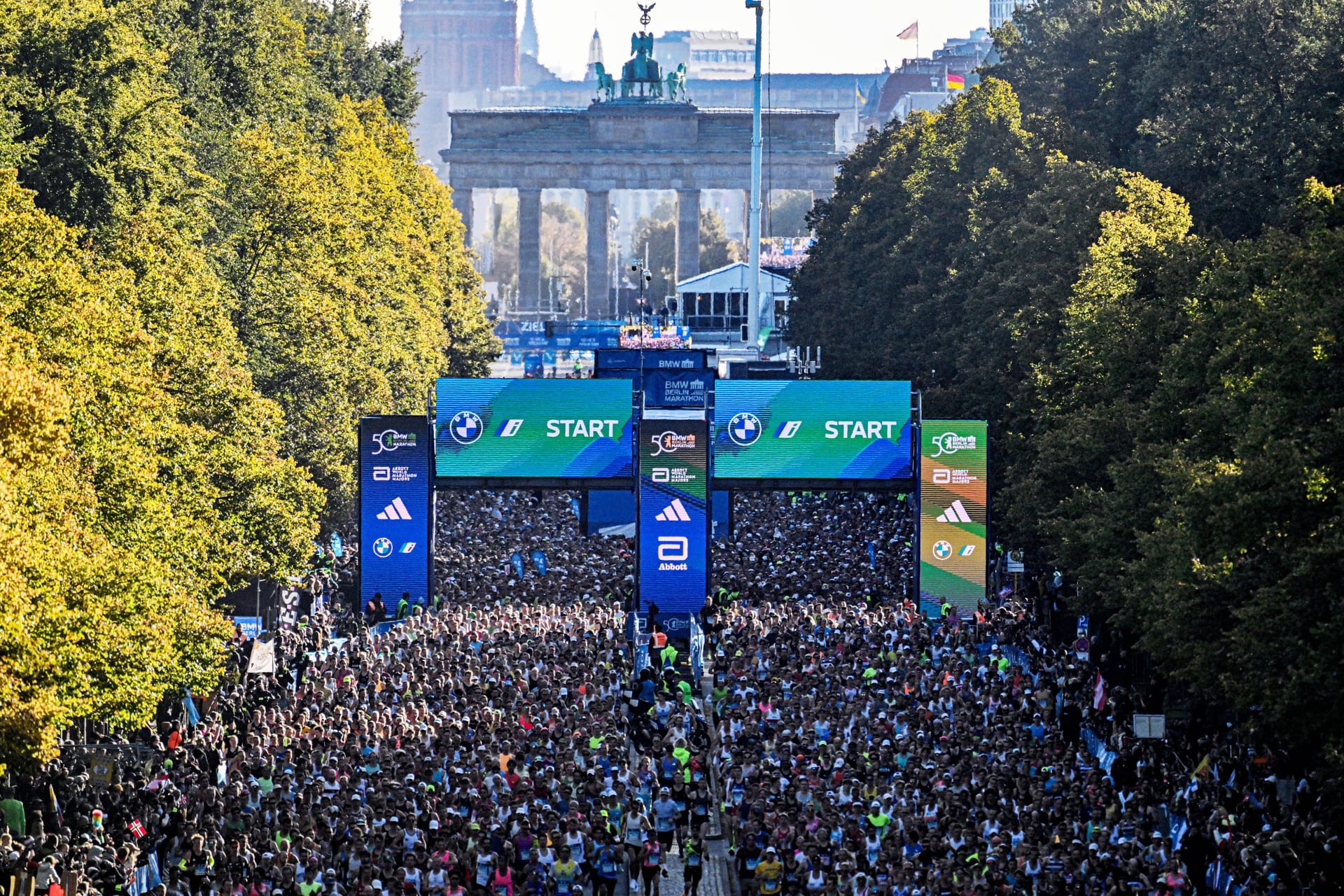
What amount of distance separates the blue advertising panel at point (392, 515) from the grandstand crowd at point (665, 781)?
3859mm

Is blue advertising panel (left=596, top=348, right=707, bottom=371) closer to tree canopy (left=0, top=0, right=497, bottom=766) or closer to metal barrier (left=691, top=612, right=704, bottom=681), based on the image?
tree canopy (left=0, top=0, right=497, bottom=766)

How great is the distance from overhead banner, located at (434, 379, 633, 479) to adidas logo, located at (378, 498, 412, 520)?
1417 millimetres

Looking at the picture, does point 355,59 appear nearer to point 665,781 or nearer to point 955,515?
point 955,515

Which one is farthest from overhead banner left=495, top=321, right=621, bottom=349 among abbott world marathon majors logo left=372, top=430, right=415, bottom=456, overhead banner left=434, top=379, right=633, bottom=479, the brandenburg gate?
abbott world marathon majors logo left=372, top=430, right=415, bottom=456

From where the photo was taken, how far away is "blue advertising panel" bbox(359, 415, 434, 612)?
54.5 m

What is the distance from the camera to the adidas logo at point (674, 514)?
53.3 metres

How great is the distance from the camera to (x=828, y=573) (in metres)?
58.5

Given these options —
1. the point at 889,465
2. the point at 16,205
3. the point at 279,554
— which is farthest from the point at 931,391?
the point at 16,205

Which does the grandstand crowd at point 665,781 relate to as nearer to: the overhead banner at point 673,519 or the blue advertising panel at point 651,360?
the overhead banner at point 673,519

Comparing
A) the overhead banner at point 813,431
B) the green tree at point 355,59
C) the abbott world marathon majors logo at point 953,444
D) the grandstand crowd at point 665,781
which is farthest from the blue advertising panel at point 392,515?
the green tree at point 355,59

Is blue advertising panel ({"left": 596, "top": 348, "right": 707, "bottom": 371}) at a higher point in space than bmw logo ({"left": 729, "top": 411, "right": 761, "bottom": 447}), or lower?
higher

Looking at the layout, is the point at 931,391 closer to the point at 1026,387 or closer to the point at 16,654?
the point at 1026,387

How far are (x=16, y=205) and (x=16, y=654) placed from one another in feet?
57.1

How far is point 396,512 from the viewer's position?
179 ft
